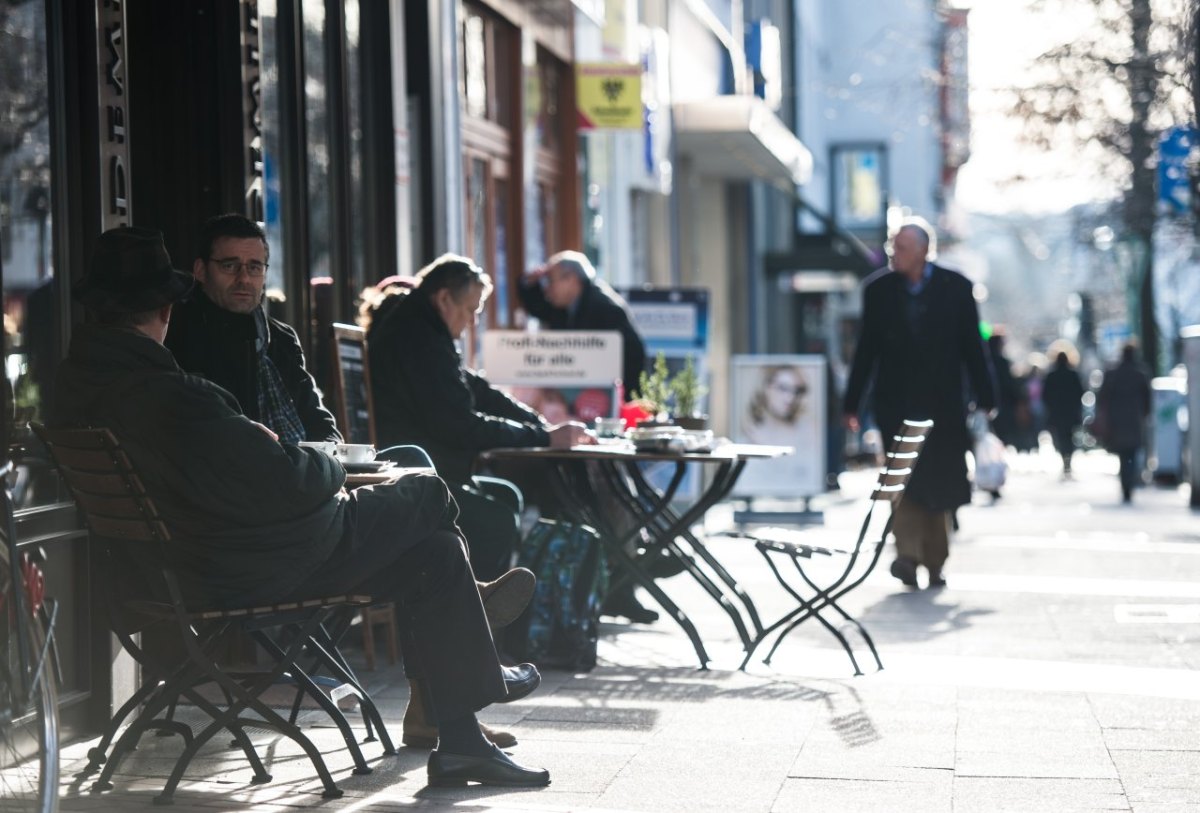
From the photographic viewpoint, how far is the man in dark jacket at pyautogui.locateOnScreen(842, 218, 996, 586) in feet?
35.1

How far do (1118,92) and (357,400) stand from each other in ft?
57.6

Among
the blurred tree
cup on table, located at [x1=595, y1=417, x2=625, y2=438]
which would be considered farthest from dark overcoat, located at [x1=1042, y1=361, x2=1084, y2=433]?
cup on table, located at [x1=595, y1=417, x2=625, y2=438]

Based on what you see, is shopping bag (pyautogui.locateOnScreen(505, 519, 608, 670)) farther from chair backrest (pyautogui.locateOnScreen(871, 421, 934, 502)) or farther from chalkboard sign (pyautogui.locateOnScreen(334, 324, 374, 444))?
chair backrest (pyautogui.locateOnScreen(871, 421, 934, 502))

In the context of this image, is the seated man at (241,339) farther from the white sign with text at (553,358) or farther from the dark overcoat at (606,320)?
the dark overcoat at (606,320)

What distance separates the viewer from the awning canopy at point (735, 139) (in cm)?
2053

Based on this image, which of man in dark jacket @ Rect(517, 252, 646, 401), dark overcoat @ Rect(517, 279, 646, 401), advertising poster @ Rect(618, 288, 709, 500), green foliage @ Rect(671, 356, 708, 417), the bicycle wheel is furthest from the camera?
advertising poster @ Rect(618, 288, 709, 500)

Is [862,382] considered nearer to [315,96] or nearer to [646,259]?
[315,96]

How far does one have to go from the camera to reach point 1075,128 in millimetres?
24453

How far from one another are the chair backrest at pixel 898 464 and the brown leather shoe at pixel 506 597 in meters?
2.32

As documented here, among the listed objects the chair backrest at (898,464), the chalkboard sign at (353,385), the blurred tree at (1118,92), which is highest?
the blurred tree at (1118,92)

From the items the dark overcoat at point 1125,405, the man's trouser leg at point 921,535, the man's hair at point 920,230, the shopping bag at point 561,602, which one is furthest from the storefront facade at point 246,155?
the dark overcoat at point 1125,405

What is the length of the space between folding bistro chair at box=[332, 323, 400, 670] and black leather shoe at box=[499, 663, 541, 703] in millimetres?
1765

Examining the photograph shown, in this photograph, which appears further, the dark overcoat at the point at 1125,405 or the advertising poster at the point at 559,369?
the dark overcoat at the point at 1125,405

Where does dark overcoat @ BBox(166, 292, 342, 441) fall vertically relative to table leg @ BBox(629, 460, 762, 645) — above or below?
above
